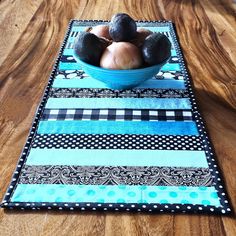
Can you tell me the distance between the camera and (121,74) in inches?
33.9

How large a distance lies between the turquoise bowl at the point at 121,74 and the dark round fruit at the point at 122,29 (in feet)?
0.26

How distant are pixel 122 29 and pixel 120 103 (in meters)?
0.17

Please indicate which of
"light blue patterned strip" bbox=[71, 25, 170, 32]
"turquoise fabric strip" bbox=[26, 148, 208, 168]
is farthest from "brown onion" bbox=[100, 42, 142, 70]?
"light blue patterned strip" bbox=[71, 25, 170, 32]

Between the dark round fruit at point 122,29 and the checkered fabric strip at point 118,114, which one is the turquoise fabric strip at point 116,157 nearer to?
the checkered fabric strip at point 118,114

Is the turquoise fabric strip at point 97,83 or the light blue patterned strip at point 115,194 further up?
the light blue patterned strip at point 115,194

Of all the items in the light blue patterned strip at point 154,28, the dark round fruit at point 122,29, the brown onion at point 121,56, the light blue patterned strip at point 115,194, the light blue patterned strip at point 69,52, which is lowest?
the light blue patterned strip at point 154,28

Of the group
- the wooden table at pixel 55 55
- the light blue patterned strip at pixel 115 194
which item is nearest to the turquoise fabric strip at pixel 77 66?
the wooden table at pixel 55 55

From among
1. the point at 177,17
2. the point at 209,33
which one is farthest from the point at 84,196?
the point at 177,17

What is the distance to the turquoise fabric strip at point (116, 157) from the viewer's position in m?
0.73

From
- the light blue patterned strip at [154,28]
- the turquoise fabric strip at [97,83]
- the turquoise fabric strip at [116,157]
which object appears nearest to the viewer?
the turquoise fabric strip at [116,157]

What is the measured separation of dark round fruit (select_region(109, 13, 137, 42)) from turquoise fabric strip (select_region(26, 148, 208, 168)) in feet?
0.91

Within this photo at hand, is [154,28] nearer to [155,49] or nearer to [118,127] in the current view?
[155,49]

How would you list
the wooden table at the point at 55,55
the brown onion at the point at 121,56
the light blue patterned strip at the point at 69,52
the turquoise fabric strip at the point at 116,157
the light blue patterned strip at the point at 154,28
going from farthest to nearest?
the light blue patterned strip at the point at 154,28
the light blue patterned strip at the point at 69,52
the brown onion at the point at 121,56
the turquoise fabric strip at the point at 116,157
the wooden table at the point at 55,55

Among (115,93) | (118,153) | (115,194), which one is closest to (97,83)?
(115,93)
